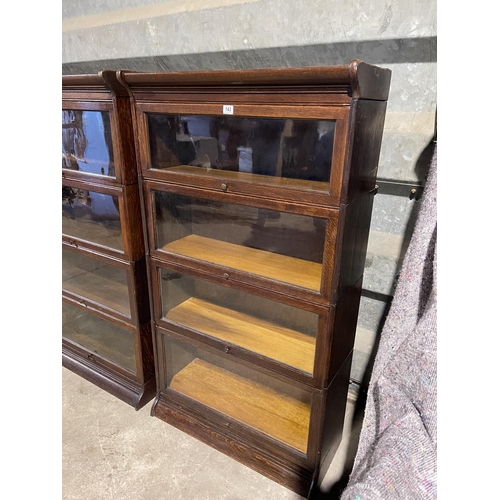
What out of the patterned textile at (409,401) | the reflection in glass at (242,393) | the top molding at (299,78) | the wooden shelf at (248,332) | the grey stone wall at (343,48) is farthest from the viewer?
the reflection in glass at (242,393)

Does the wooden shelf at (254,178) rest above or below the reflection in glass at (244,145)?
below

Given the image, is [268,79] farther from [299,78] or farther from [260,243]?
[260,243]

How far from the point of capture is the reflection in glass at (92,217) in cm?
144

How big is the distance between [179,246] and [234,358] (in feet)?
1.44

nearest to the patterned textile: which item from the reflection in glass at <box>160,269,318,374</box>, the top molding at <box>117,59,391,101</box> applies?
the top molding at <box>117,59,391,101</box>

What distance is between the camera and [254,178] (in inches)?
43.4

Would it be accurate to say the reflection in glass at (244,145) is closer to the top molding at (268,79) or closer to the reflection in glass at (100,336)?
the top molding at (268,79)

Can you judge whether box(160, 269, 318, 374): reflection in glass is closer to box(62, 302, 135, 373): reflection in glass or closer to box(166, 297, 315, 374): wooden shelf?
box(166, 297, 315, 374): wooden shelf

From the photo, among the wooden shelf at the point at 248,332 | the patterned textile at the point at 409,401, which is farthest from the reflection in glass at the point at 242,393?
the patterned textile at the point at 409,401

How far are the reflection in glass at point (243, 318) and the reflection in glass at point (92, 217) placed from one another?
29 cm

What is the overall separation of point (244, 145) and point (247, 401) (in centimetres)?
96

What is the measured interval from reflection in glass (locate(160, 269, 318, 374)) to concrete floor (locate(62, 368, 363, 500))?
0.45m

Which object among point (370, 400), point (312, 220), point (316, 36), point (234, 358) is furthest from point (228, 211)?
point (370, 400)

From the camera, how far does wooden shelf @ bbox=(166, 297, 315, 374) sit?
1.23 meters
